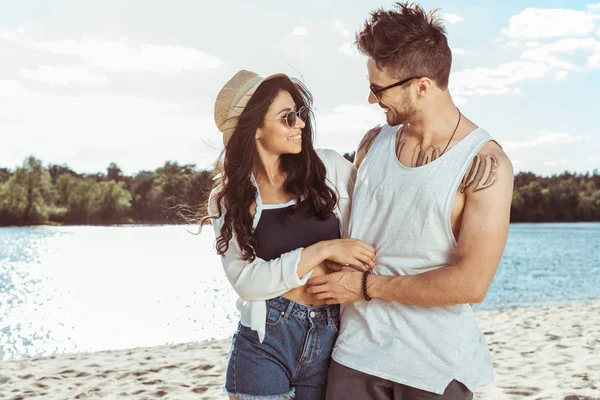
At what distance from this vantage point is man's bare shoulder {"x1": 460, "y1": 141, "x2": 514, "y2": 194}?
2197mm

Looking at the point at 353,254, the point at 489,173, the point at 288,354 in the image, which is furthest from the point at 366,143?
the point at 288,354

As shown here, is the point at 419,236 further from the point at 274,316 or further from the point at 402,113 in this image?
the point at 274,316

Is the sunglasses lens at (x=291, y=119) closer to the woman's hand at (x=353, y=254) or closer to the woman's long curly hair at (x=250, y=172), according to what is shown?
the woman's long curly hair at (x=250, y=172)

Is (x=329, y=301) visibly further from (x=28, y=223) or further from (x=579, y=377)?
(x=28, y=223)

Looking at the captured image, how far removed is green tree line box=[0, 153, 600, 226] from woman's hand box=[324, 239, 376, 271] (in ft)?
155

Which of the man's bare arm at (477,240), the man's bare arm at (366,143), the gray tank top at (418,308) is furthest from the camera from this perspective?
the man's bare arm at (366,143)

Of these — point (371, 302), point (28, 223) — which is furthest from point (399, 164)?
point (28, 223)

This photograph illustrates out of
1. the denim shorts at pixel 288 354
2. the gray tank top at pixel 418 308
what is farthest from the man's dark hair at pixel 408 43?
the denim shorts at pixel 288 354

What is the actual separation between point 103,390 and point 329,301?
4705 millimetres

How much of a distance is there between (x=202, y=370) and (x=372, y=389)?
5161 mm

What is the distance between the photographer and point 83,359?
8203mm

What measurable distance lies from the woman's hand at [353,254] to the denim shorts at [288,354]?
25cm

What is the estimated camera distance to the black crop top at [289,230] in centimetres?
267

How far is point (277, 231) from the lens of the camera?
106 inches
